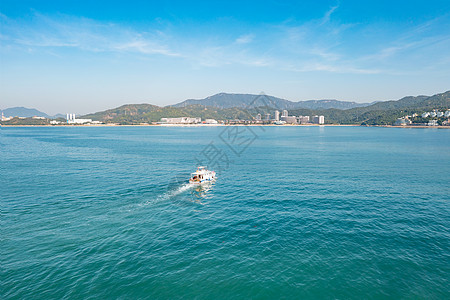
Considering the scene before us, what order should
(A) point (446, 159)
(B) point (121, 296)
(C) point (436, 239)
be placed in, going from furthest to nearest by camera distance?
(A) point (446, 159)
(C) point (436, 239)
(B) point (121, 296)

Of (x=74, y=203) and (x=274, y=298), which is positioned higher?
(x=74, y=203)

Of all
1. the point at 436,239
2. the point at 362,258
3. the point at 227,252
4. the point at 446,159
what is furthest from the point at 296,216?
the point at 446,159

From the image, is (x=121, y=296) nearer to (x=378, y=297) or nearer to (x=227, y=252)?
(x=227, y=252)

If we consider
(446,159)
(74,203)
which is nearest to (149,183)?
(74,203)

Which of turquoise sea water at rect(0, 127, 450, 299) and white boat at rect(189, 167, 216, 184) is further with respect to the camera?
white boat at rect(189, 167, 216, 184)

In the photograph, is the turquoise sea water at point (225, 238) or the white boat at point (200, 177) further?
the white boat at point (200, 177)

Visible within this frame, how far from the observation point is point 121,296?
19531mm

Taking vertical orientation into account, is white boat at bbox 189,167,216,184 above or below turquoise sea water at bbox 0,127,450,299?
above

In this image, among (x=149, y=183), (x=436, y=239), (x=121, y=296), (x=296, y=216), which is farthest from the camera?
(x=149, y=183)

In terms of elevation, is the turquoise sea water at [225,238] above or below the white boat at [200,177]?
below

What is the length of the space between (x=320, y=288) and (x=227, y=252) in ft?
31.7

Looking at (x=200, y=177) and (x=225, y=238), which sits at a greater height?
(x=200, y=177)

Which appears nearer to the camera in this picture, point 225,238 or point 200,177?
point 225,238

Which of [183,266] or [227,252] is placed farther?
[227,252]
